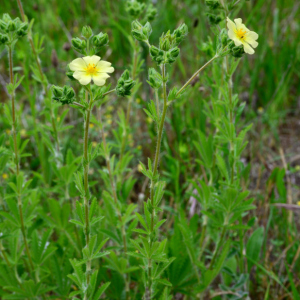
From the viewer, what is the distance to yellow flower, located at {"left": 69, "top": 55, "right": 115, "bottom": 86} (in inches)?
59.6

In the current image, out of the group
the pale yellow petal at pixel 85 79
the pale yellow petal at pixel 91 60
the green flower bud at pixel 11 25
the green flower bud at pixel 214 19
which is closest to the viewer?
the pale yellow petal at pixel 85 79

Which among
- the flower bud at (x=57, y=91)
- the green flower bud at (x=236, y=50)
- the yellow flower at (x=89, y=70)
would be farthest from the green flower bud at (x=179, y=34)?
the flower bud at (x=57, y=91)

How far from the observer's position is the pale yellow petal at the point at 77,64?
60.5 inches

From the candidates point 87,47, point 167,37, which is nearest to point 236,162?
point 167,37

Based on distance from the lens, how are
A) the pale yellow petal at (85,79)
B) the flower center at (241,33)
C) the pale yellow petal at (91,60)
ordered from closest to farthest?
the pale yellow petal at (85,79), the pale yellow petal at (91,60), the flower center at (241,33)

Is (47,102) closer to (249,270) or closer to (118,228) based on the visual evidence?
(118,228)

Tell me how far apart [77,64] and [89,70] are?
2.2 inches

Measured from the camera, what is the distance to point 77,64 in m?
1.55

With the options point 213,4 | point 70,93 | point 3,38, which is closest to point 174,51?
point 70,93

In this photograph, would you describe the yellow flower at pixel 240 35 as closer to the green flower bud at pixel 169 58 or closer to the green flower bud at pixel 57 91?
the green flower bud at pixel 169 58

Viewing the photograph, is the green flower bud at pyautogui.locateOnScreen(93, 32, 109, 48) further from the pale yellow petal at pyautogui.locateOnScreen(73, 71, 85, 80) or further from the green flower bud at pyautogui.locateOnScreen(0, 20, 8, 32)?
the green flower bud at pyautogui.locateOnScreen(0, 20, 8, 32)

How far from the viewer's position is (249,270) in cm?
252

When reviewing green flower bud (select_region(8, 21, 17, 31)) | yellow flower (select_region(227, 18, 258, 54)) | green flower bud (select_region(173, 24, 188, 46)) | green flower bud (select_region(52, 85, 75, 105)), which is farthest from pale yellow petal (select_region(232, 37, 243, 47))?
green flower bud (select_region(8, 21, 17, 31))

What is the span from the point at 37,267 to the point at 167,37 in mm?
1549
